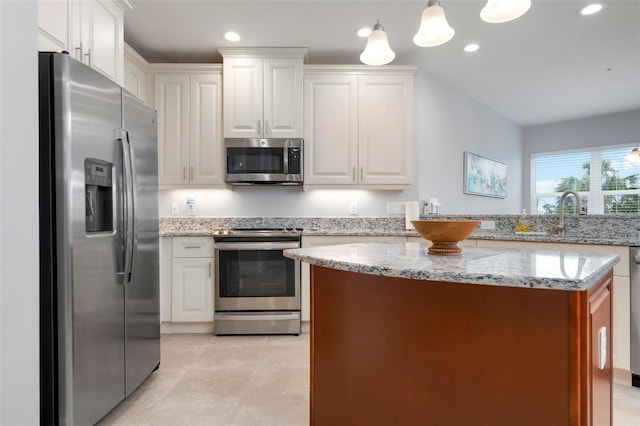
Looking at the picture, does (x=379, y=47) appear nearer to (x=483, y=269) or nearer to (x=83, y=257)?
(x=483, y=269)

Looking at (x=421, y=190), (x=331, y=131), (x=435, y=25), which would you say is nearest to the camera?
(x=435, y=25)

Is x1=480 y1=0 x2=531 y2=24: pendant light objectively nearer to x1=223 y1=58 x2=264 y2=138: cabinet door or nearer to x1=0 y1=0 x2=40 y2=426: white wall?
x1=0 y1=0 x2=40 y2=426: white wall

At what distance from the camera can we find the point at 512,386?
95 centimetres

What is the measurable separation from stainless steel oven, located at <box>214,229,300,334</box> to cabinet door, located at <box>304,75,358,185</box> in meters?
0.79

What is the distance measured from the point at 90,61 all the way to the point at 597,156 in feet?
22.4

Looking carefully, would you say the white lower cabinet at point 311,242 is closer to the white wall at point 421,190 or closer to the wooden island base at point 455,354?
the white wall at point 421,190

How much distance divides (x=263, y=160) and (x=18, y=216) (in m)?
2.39

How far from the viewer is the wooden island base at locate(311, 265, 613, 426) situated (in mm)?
890

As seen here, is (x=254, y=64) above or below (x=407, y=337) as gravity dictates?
above

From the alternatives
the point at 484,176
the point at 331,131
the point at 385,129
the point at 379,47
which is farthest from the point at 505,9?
the point at 484,176

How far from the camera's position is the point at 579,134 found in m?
5.50

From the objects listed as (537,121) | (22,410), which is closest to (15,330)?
(22,410)

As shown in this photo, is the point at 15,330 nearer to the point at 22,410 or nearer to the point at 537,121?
the point at 22,410

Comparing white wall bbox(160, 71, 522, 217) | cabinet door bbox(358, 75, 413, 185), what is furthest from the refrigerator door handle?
cabinet door bbox(358, 75, 413, 185)
